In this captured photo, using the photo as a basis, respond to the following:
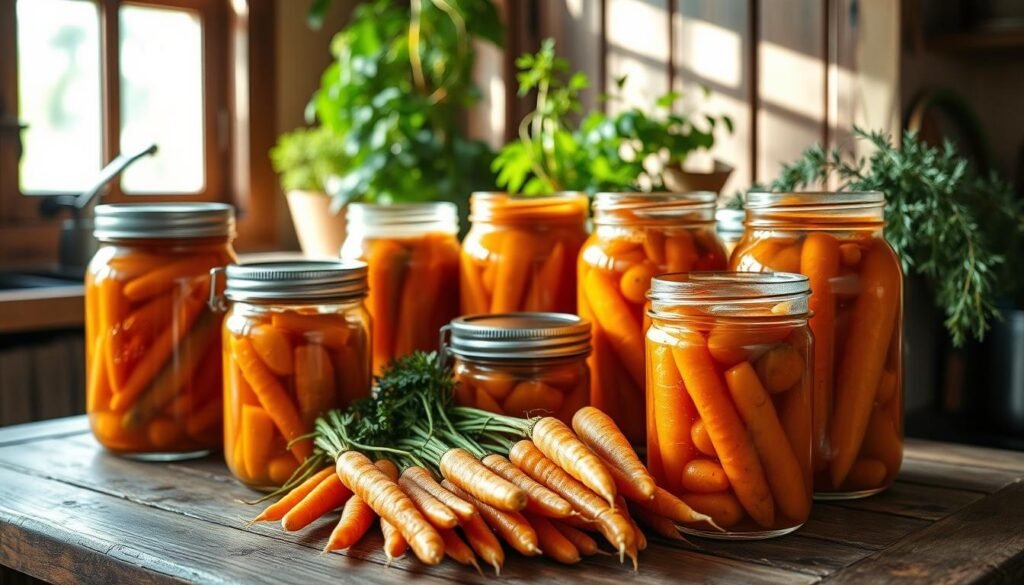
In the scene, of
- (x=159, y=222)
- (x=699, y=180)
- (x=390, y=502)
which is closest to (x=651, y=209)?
(x=390, y=502)

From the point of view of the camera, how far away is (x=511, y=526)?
842 mm

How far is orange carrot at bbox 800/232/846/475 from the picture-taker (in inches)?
37.7

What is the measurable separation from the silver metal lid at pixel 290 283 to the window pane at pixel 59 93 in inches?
72.8

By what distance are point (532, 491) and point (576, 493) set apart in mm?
34

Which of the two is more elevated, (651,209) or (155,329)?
(651,209)

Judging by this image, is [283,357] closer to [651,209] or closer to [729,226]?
[651,209]

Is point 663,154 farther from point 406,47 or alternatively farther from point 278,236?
point 278,236

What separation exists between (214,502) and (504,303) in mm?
338

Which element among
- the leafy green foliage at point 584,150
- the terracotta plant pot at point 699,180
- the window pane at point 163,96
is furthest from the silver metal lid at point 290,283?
the window pane at point 163,96

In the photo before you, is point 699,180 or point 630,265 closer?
point 630,265

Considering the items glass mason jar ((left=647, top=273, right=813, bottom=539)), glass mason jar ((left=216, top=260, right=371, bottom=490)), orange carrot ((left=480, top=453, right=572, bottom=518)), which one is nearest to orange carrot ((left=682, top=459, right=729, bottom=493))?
glass mason jar ((left=647, top=273, right=813, bottom=539))

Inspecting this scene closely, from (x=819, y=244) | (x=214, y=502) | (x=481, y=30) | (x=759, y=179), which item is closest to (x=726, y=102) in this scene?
(x=759, y=179)

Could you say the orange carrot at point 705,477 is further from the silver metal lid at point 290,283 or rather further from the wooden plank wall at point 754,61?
the wooden plank wall at point 754,61

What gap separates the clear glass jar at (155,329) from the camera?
1137mm
